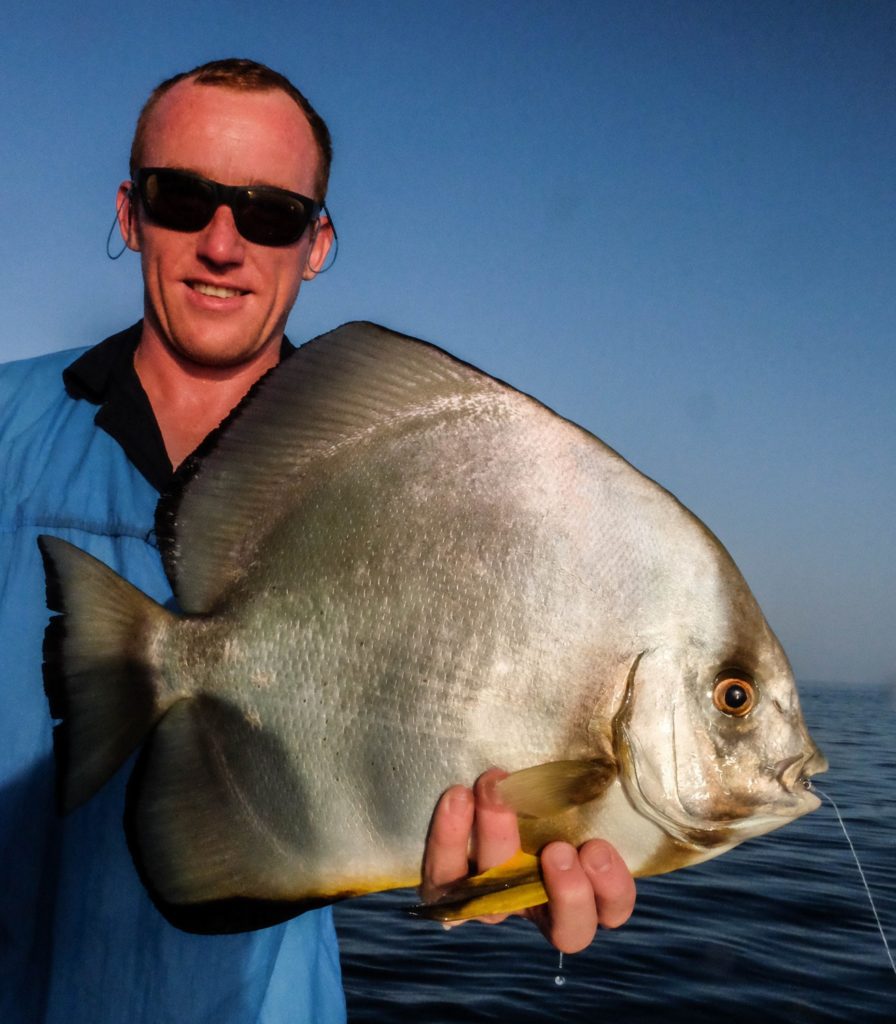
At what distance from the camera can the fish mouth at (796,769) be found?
5.59ft

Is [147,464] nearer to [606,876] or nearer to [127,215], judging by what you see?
[127,215]

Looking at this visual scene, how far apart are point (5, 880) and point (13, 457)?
111 centimetres

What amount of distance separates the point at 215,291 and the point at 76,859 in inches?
62.3

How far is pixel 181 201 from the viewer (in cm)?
270

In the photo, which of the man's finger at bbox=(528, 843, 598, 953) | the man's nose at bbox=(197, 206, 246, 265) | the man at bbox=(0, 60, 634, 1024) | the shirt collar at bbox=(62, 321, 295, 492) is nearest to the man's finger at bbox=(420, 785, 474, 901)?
the man's finger at bbox=(528, 843, 598, 953)

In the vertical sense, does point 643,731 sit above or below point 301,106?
below

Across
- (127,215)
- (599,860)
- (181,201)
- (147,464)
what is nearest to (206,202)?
(181,201)

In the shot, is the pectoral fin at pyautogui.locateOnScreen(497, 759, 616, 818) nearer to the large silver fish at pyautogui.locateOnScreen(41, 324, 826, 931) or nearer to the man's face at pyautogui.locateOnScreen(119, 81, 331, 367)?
the large silver fish at pyautogui.locateOnScreen(41, 324, 826, 931)

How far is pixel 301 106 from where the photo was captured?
2.92 meters

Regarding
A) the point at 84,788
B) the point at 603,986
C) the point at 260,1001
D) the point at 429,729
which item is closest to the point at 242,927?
the point at 84,788

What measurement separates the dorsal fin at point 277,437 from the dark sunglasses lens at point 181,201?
1094 millimetres

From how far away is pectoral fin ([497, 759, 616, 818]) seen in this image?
1.59 metres

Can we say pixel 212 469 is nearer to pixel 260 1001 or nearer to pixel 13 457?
pixel 13 457

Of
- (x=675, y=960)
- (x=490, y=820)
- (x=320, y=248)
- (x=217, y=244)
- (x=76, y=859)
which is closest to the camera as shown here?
(x=490, y=820)
